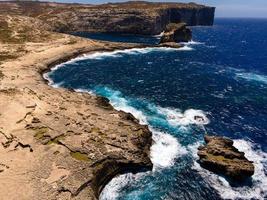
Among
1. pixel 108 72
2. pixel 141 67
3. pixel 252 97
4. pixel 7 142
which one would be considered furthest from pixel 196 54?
pixel 7 142

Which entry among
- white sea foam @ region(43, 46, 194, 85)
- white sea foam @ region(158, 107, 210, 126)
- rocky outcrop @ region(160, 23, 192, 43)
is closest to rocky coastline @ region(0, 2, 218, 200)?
white sea foam @ region(158, 107, 210, 126)

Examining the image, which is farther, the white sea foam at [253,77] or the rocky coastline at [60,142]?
the white sea foam at [253,77]

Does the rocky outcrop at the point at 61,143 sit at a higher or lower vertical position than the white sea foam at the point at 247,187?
higher

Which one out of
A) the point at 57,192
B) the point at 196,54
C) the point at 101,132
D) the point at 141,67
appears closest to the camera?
the point at 57,192

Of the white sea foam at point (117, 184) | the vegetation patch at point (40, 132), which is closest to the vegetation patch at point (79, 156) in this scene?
the white sea foam at point (117, 184)

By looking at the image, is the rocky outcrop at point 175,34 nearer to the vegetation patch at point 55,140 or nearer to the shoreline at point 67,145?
the shoreline at point 67,145

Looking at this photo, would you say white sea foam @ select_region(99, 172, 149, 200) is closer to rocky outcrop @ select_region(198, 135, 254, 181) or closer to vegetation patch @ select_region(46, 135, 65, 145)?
rocky outcrop @ select_region(198, 135, 254, 181)

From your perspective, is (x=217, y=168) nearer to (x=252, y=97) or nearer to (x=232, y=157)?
(x=232, y=157)
